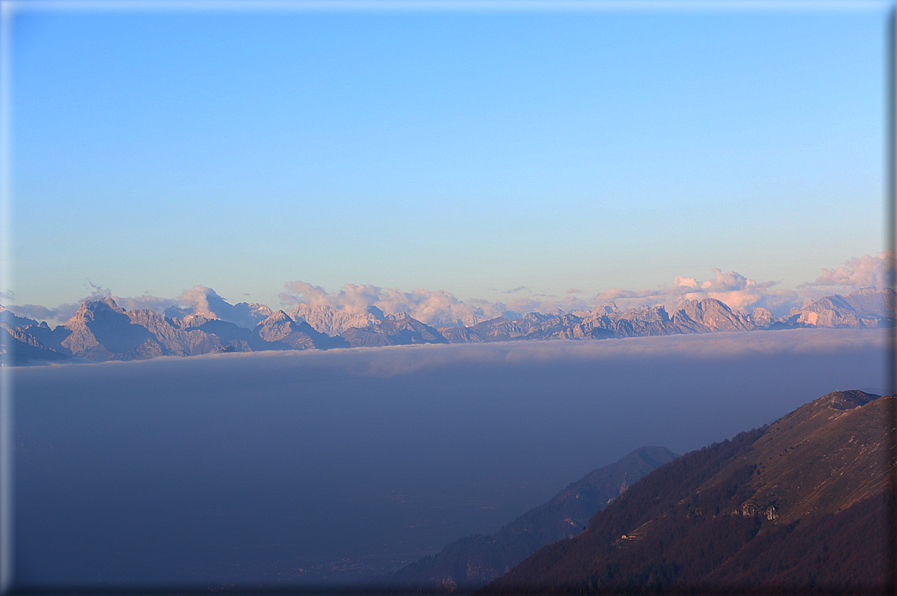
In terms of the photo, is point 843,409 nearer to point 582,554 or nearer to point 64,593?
point 582,554

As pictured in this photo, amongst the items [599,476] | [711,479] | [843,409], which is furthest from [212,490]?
[843,409]

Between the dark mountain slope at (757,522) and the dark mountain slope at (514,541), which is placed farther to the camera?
the dark mountain slope at (514,541)

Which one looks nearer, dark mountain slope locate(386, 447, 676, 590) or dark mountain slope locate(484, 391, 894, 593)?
dark mountain slope locate(484, 391, 894, 593)

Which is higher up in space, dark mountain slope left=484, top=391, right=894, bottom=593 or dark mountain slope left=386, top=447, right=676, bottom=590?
dark mountain slope left=484, top=391, right=894, bottom=593

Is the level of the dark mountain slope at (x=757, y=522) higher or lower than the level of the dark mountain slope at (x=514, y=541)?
higher
